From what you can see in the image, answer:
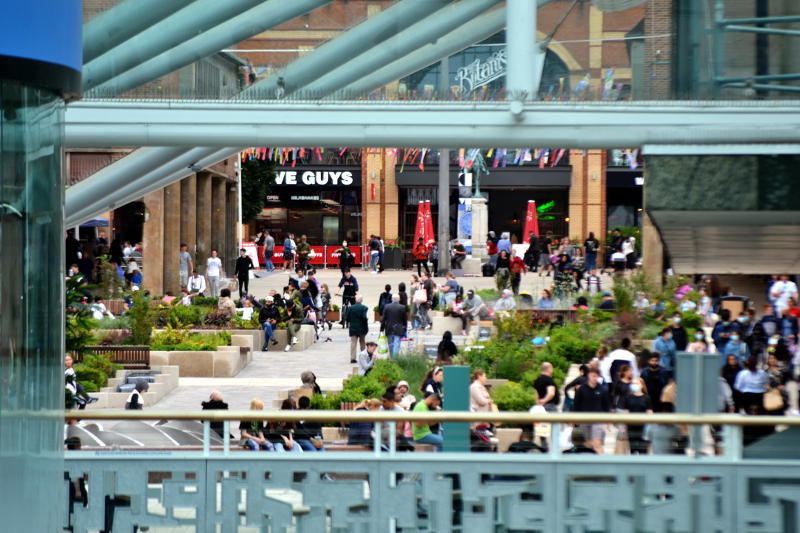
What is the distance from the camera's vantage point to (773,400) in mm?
15336

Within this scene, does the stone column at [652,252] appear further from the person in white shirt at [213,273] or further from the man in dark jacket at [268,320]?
the person in white shirt at [213,273]

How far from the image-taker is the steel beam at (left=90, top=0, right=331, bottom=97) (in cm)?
1234

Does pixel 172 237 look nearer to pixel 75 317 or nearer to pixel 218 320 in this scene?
pixel 218 320

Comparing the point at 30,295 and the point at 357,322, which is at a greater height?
the point at 30,295

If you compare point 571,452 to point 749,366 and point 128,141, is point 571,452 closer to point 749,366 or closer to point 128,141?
point 128,141

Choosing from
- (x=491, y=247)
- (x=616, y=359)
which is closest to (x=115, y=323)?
(x=616, y=359)

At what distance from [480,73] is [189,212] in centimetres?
2985

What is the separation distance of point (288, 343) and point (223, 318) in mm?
1557

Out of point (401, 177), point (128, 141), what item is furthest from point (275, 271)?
point (128, 141)

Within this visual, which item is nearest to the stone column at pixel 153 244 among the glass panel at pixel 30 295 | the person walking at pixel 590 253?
the person walking at pixel 590 253

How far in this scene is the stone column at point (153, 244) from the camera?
123 feet

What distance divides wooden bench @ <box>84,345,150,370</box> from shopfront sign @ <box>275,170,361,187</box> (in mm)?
39366

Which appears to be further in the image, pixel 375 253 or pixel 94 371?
pixel 375 253

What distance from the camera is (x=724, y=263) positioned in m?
15.1
